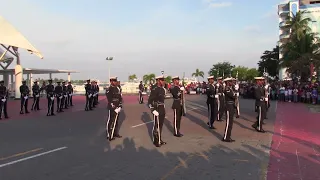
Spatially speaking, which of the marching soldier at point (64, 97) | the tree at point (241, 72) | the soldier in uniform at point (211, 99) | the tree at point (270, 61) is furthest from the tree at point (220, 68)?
the soldier in uniform at point (211, 99)

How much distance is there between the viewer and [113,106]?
10594 mm

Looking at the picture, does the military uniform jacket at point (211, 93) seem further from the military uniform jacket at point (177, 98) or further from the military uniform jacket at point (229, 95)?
the military uniform jacket at point (229, 95)

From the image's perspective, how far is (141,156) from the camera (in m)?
7.96

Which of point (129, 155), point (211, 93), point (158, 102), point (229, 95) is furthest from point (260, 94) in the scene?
point (129, 155)

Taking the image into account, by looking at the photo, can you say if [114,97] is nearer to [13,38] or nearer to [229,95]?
[229,95]

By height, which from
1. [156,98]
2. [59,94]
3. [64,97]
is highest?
[156,98]

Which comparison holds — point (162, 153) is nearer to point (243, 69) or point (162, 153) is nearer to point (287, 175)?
point (287, 175)

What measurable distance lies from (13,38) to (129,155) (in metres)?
28.9

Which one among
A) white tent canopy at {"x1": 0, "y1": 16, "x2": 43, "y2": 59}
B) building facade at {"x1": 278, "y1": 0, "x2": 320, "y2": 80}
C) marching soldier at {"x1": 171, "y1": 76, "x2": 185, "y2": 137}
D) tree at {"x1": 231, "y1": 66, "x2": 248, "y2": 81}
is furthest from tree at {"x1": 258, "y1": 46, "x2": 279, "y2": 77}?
marching soldier at {"x1": 171, "y1": 76, "x2": 185, "y2": 137}

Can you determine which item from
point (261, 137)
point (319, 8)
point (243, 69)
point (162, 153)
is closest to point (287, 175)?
point (162, 153)

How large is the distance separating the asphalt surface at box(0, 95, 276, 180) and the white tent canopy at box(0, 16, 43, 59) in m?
21.8

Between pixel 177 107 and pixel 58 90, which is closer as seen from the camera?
pixel 177 107

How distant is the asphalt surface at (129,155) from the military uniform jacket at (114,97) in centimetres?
105

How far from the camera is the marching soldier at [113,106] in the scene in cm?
1041
